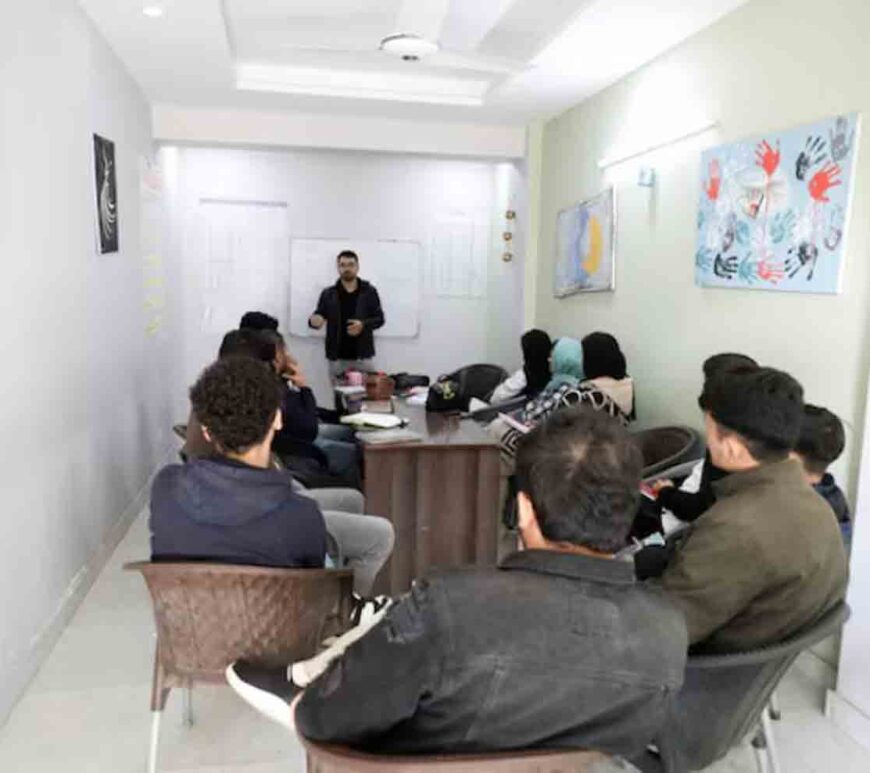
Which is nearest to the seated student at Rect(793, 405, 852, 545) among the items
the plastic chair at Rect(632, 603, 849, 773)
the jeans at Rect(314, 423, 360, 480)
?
the plastic chair at Rect(632, 603, 849, 773)

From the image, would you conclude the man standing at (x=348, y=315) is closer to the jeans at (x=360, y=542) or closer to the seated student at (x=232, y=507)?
the jeans at (x=360, y=542)

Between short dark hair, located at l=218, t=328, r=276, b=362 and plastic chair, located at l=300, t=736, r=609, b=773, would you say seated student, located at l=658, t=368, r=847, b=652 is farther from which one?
short dark hair, located at l=218, t=328, r=276, b=362

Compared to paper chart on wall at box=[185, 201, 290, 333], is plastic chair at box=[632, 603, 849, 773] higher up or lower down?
lower down

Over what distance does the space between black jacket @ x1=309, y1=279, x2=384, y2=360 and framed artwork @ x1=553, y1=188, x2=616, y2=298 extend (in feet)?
5.52

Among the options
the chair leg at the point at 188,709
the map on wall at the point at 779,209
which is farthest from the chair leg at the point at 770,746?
the chair leg at the point at 188,709

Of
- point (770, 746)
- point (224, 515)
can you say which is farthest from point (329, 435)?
point (770, 746)

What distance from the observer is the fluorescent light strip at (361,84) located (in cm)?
487

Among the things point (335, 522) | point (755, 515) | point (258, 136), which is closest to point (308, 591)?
point (335, 522)

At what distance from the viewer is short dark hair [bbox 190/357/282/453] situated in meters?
1.96

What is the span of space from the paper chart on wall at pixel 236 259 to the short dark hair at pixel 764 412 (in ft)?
17.6

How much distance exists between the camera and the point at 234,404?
1.96 meters

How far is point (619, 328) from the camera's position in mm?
4523

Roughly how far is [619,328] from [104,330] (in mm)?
2799

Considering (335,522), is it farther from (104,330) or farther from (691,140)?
(691,140)
